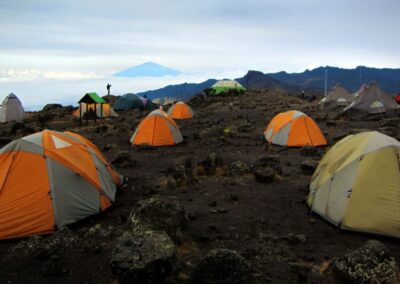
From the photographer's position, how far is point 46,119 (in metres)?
38.8

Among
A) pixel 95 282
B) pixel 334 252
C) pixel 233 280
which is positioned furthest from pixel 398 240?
pixel 95 282

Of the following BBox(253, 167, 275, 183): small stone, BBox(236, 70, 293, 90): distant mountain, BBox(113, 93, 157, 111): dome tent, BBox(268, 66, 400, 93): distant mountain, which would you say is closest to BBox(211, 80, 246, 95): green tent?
BBox(113, 93, 157, 111): dome tent

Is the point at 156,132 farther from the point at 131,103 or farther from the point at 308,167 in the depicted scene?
the point at 131,103

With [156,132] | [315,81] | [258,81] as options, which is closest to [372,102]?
[156,132]

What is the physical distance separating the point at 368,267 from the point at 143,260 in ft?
12.4

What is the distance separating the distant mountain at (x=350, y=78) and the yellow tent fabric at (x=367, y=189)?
123m

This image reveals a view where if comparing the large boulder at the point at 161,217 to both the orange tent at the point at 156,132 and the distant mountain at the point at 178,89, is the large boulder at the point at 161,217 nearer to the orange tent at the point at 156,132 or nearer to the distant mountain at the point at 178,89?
the orange tent at the point at 156,132

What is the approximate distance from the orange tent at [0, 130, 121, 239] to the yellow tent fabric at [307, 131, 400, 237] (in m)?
6.05

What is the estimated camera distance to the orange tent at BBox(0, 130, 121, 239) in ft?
31.1

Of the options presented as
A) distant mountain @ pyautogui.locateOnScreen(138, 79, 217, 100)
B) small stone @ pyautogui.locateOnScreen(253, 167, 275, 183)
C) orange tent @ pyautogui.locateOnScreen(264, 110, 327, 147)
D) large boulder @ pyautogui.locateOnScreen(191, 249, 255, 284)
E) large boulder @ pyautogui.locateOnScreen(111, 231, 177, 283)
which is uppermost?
distant mountain @ pyautogui.locateOnScreen(138, 79, 217, 100)

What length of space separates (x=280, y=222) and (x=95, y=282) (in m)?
5.07

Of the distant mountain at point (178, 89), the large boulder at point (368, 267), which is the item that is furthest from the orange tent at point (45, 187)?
the distant mountain at point (178, 89)

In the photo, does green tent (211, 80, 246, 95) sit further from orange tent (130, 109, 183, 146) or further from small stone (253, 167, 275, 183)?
small stone (253, 167, 275, 183)

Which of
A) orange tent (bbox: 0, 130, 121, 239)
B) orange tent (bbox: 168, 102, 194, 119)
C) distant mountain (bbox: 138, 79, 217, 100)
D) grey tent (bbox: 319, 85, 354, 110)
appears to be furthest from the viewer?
distant mountain (bbox: 138, 79, 217, 100)
